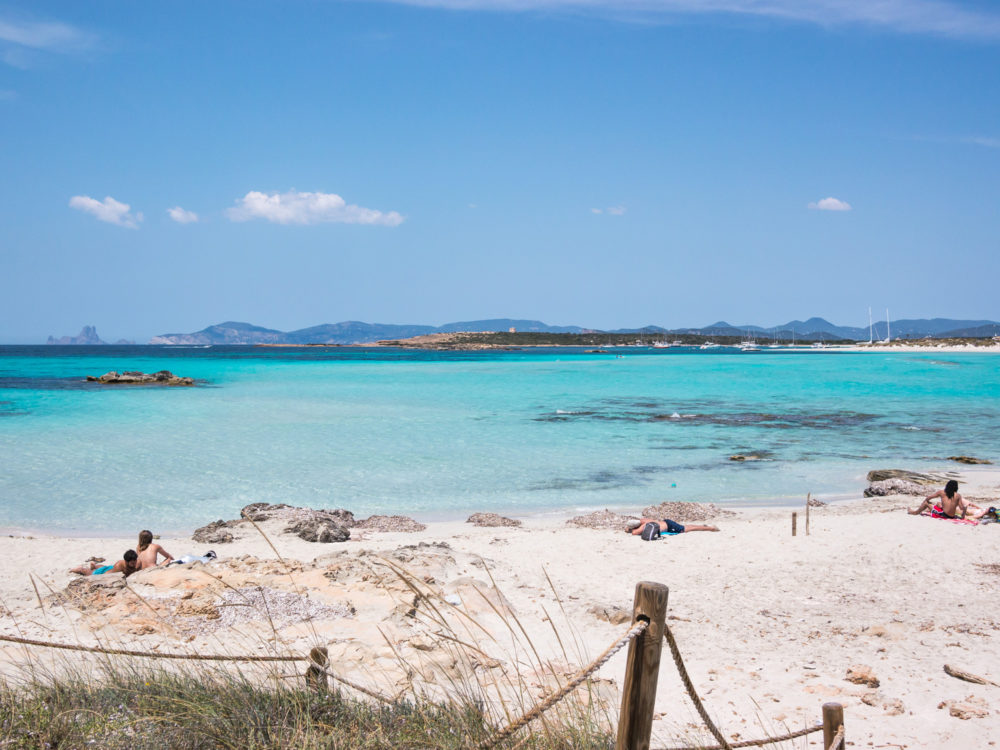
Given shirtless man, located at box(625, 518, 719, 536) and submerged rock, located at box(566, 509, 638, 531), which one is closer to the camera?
shirtless man, located at box(625, 518, 719, 536)

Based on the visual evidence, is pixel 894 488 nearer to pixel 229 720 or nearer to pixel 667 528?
pixel 667 528

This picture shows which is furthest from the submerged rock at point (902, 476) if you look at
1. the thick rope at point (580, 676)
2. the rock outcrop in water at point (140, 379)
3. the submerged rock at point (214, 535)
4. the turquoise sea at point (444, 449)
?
the rock outcrop in water at point (140, 379)

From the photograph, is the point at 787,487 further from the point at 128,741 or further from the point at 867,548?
the point at 128,741

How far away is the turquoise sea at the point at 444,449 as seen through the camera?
1387 cm

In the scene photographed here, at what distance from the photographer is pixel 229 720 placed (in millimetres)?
3441

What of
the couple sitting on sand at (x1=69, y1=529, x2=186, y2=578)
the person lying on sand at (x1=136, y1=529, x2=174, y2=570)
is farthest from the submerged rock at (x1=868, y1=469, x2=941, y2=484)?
the person lying on sand at (x1=136, y1=529, x2=174, y2=570)

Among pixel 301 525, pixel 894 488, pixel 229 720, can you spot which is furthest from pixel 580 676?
pixel 894 488

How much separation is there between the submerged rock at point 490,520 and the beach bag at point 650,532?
238 centimetres

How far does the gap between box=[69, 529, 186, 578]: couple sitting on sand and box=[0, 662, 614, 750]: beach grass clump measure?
4.72m

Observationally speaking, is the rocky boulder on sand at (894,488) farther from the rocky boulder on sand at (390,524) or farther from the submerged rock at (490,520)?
the rocky boulder on sand at (390,524)

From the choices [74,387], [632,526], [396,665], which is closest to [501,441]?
[632,526]

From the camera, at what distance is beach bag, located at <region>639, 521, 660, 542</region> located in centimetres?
1010

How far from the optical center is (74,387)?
41.0 m

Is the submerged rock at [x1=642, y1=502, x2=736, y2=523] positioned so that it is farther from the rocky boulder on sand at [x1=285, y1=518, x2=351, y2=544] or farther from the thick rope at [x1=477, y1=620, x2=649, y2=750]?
the thick rope at [x1=477, y1=620, x2=649, y2=750]
